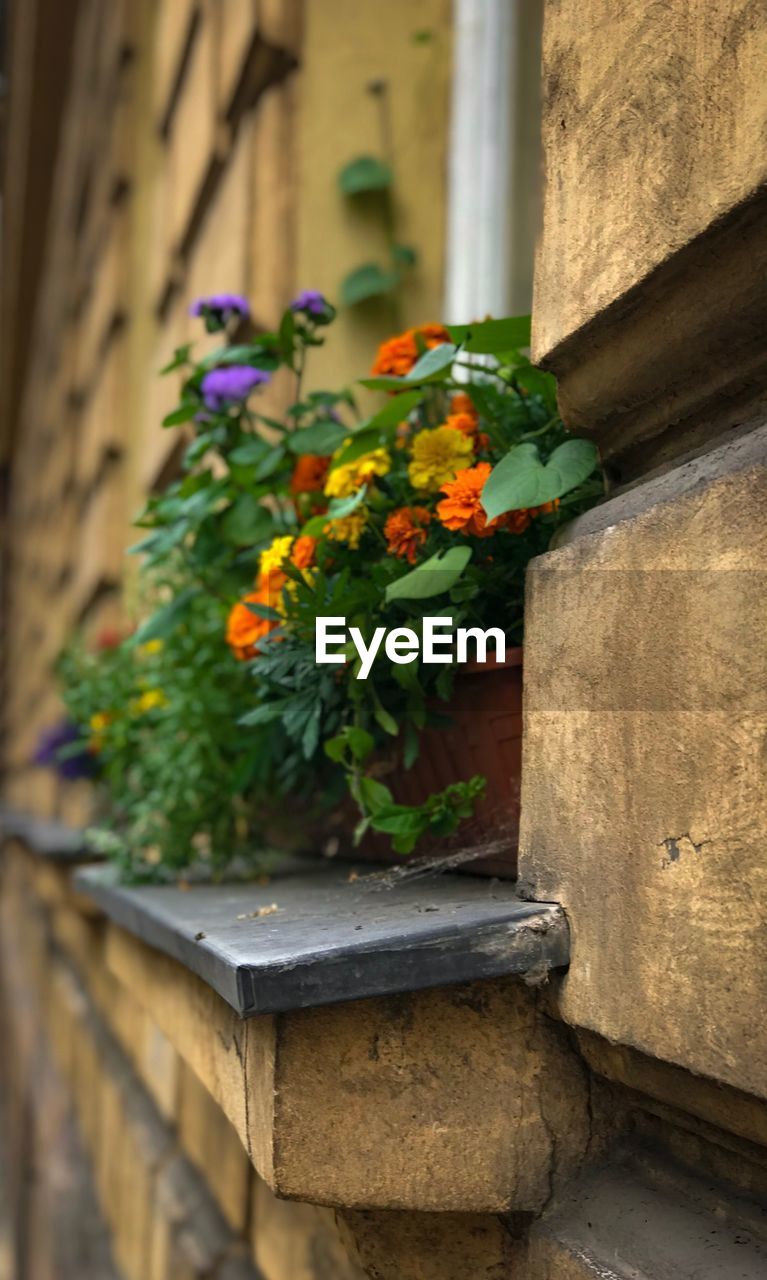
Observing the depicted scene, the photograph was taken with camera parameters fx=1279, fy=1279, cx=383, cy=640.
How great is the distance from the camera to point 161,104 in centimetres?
333

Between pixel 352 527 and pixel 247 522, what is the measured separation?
0.35 meters

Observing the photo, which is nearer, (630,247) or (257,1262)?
(630,247)

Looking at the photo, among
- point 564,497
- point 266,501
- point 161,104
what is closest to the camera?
point 564,497

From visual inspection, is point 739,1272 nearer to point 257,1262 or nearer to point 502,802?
point 502,802

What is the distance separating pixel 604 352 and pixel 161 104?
283 centimetres

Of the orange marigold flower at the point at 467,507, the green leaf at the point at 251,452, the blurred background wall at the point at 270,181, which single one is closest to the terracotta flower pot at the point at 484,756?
the orange marigold flower at the point at 467,507

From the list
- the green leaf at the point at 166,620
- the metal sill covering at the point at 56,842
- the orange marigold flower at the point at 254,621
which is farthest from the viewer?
the metal sill covering at the point at 56,842

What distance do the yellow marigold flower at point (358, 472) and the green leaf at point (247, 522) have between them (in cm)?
27

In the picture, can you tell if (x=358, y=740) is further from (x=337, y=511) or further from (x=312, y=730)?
(x=337, y=511)

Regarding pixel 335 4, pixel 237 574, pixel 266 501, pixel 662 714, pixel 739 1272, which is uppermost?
pixel 335 4

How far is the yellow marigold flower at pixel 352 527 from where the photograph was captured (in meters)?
1.18

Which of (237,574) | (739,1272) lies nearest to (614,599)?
(739,1272)

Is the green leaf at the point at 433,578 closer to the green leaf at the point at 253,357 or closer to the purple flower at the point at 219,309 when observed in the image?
the green leaf at the point at 253,357

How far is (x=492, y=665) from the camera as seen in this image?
1.04 metres
